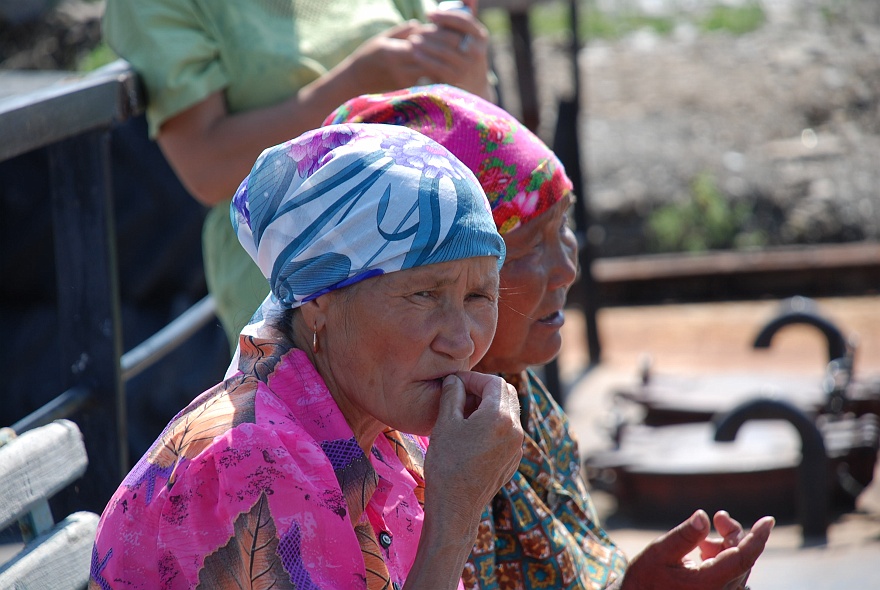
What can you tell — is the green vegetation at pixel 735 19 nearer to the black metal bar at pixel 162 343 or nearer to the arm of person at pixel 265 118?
the black metal bar at pixel 162 343

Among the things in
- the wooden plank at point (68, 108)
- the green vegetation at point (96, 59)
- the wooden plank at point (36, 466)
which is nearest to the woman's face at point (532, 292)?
the wooden plank at point (36, 466)

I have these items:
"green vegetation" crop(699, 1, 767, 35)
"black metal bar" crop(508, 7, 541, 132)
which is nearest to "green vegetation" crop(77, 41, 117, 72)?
A: "black metal bar" crop(508, 7, 541, 132)

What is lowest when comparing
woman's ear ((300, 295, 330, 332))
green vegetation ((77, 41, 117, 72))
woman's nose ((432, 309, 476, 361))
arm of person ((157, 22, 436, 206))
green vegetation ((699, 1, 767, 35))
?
green vegetation ((699, 1, 767, 35))

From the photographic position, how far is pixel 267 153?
1586 millimetres

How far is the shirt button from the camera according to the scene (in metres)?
1.59

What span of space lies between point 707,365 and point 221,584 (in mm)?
5981

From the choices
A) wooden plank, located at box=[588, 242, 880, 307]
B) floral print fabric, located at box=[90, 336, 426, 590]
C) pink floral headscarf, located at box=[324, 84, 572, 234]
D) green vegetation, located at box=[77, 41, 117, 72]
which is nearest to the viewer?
floral print fabric, located at box=[90, 336, 426, 590]

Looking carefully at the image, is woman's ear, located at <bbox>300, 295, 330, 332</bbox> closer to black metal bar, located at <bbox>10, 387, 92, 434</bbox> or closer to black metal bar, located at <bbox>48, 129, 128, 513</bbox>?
black metal bar, located at <bbox>10, 387, 92, 434</bbox>

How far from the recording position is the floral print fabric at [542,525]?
213 centimetres

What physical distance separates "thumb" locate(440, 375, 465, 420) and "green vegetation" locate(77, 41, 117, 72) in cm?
541

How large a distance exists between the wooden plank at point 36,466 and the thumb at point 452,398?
27.3 inches

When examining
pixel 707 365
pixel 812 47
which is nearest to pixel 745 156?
pixel 812 47

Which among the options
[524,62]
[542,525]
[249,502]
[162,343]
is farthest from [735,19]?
[249,502]

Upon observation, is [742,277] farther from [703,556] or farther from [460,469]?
[460,469]
